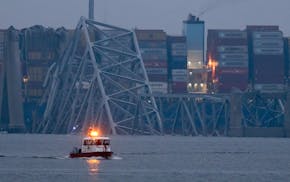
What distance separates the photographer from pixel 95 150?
108 m

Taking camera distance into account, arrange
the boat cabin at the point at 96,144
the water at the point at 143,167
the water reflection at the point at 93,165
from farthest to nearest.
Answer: the boat cabin at the point at 96,144 → the water reflection at the point at 93,165 → the water at the point at 143,167

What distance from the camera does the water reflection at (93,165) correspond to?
92.0 metres

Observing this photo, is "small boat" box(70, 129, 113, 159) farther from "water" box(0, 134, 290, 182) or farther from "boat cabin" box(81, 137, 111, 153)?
"water" box(0, 134, 290, 182)

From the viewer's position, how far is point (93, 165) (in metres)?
99.8

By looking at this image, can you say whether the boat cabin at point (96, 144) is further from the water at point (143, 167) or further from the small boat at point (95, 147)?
the water at point (143, 167)

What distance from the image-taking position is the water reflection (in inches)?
3622

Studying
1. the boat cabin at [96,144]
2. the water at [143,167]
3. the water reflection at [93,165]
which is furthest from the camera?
the boat cabin at [96,144]

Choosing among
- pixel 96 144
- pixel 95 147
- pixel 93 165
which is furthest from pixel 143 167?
pixel 95 147

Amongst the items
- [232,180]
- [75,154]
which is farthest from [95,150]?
[232,180]

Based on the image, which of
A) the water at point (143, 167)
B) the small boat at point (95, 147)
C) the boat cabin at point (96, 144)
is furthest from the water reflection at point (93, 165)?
the boat cabin at point (96, 144)

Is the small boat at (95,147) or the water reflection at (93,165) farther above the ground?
the small boat at (95,147)

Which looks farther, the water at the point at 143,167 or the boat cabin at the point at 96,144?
the boat cabin at the point at 96,144

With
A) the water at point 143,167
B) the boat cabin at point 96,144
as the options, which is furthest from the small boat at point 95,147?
the water at point 143,167

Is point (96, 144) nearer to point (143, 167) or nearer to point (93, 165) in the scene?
point (93, 165)
